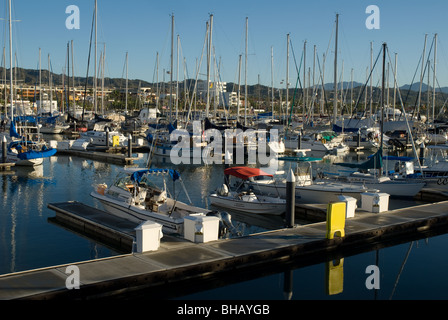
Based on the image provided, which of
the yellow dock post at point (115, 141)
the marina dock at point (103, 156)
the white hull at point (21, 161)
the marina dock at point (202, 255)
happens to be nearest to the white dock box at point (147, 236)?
the marina dock at point (202, 255)

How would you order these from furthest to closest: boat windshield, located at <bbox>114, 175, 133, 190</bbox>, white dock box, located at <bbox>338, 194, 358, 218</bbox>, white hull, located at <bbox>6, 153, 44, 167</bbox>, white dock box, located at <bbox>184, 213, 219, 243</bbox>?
1. white hull, located at <bbox>6, 153, 44, 167</bbox>
2. boat windshield, located at <bbox>114, 175, 133, 190</bbox>
3. white dock box, located at <bbox>338, 194, 358, 218</bbox>
4. white dock box, located at <bbox>184, 213, 219, 243</bbox>

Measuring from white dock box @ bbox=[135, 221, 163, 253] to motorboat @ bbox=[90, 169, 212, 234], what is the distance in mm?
3413

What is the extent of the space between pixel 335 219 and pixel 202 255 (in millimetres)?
4860

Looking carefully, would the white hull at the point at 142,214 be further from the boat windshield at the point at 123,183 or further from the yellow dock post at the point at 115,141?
the yellow dock post at the point at 115,141

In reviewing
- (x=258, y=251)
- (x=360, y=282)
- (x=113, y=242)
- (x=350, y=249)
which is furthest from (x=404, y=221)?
(x=113, y=242)

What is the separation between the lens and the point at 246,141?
47.6 meters

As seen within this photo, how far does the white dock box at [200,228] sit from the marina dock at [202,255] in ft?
0.68

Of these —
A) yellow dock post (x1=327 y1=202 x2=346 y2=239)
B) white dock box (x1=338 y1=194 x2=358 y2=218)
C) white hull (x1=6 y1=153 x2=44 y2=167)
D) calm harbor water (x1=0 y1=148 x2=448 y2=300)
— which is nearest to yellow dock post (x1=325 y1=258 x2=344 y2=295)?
calm harbor water (x1=0 y1=148 x2=448 y2=300)

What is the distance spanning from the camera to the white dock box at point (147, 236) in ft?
47.6

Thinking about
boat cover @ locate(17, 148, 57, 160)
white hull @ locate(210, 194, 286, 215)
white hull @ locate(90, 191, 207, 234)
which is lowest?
white hull @ locate(210, 194, 286, 215)

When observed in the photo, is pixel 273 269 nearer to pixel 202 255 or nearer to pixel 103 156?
pixel 202 255

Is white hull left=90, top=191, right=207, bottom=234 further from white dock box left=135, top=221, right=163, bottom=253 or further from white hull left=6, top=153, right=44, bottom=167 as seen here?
white hull left=6, top=153, right=44, bottom=167

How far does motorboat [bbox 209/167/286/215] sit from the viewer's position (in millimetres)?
23016
